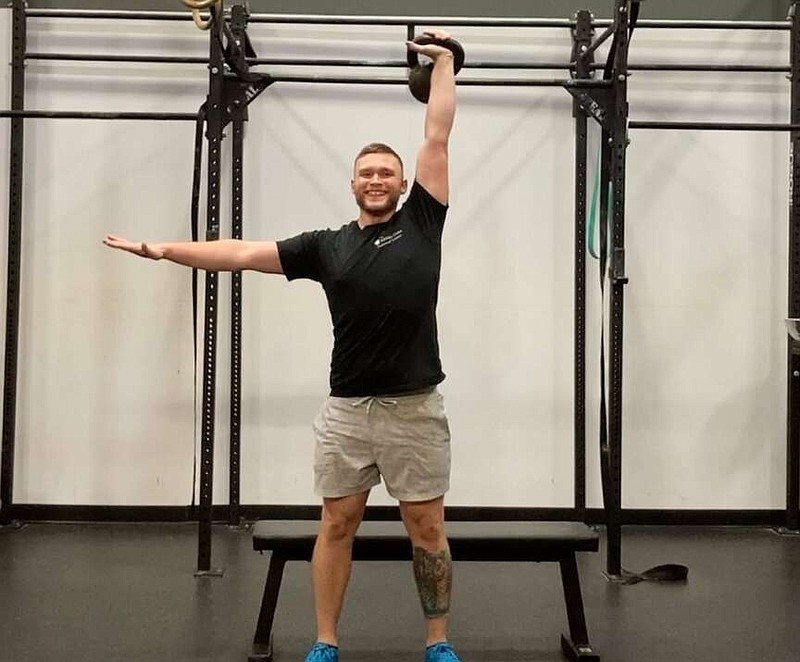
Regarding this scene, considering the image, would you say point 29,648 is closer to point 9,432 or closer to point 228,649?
point 228,649

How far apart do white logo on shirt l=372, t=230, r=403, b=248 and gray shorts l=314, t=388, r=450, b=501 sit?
41cm

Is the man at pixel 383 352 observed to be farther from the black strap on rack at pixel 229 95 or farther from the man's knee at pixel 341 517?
the black strap on rack at pixel 229 95

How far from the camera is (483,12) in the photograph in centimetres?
401

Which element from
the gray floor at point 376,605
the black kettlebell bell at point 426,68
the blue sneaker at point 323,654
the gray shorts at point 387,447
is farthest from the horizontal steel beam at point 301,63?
the blue sneaker at point 323,654

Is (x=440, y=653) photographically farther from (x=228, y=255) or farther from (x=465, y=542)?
(x=228, y=255)

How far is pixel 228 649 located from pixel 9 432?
1.91m

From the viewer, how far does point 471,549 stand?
2.55 metres

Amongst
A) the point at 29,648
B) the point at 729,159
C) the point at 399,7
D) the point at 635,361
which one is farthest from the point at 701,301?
the point at 29,648

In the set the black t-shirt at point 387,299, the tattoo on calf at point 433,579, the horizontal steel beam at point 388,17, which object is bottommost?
the tattoo on calf at point 433,579

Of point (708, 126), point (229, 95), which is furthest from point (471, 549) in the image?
point (708, 126)

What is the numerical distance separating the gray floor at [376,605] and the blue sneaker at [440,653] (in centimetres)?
→ 20

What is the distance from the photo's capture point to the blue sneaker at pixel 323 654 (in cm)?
224

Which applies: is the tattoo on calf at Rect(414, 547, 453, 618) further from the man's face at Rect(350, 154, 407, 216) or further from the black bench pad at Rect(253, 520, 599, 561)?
the man's face at Rect(350, 154, 407, 216)

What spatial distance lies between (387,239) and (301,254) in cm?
25
